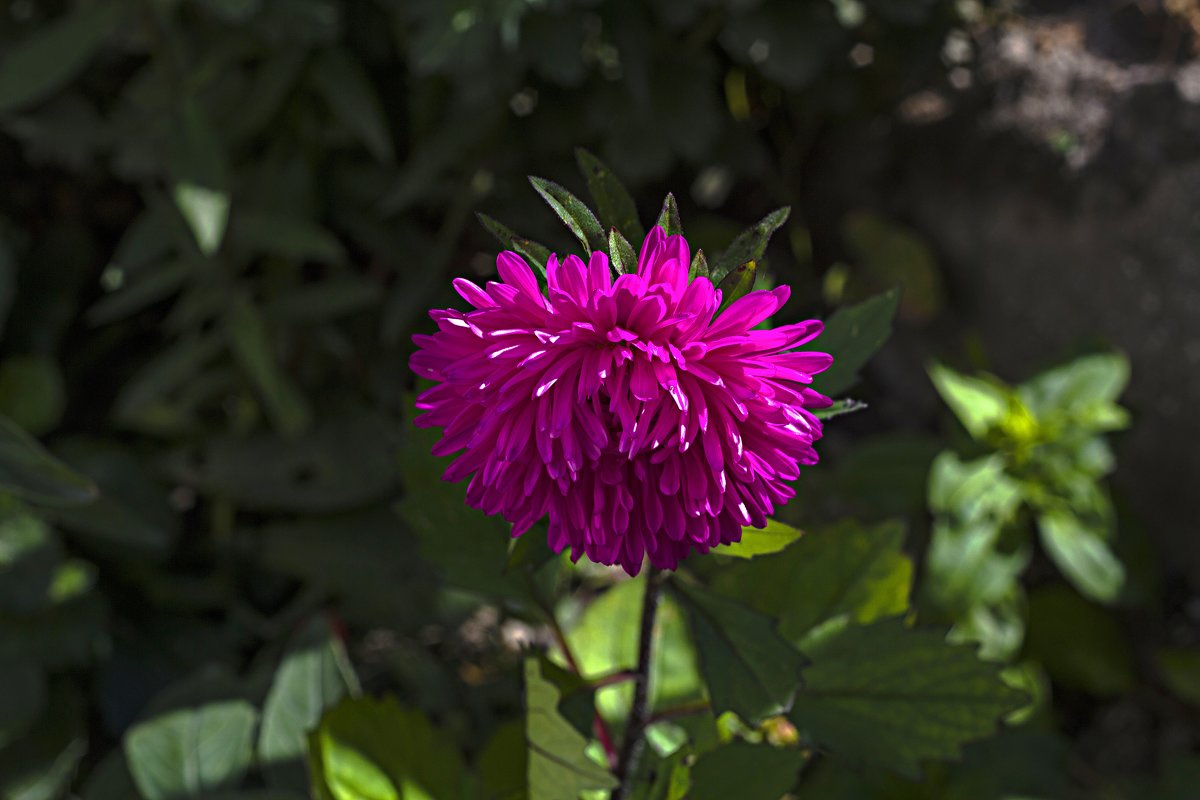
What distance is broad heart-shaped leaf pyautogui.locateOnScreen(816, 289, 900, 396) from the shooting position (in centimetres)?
72

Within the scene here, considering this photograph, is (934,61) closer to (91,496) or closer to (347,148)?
(347,148)

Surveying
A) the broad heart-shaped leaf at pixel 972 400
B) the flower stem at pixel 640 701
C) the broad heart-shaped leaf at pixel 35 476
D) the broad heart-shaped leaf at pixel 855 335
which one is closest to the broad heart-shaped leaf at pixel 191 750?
the broad heart-shaped leaf at pixel 35 476

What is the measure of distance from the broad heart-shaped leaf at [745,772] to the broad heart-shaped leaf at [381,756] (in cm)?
23

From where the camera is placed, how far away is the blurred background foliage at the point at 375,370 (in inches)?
53.4

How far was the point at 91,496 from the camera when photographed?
1132 millimetres

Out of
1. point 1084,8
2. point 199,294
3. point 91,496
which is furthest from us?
point 1084,8

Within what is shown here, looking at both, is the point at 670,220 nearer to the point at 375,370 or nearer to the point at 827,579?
the point at 827,579

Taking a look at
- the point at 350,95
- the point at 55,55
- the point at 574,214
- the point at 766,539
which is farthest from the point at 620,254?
the point at 55,55

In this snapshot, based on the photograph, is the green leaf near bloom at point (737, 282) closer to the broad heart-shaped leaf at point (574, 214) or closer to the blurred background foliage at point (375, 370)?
the broad heart-shaped leaf at point (574, 214)

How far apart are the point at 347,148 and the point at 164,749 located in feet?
2.73

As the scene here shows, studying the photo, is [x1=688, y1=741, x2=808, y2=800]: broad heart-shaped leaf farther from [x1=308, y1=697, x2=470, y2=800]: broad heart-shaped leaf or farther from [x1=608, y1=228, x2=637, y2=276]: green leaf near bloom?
[x1=608, y1=228, x2=637, y2=276]: green leaf near bloom

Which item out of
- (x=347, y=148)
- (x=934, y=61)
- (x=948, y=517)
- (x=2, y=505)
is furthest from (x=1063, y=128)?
(x=2, y=505)

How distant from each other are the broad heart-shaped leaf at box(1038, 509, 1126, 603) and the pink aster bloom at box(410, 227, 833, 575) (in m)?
1.01

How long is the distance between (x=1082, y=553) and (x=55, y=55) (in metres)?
1.43
